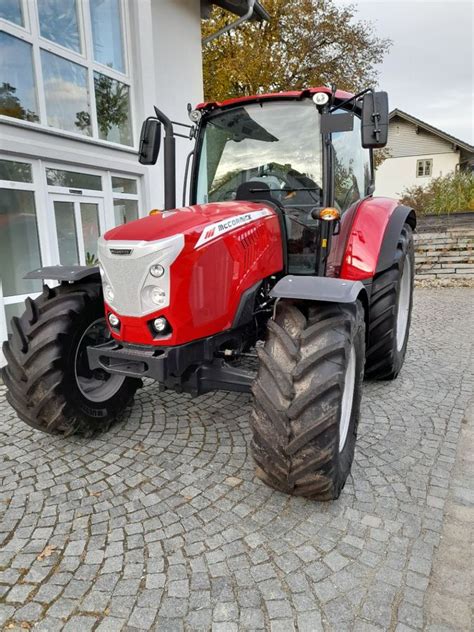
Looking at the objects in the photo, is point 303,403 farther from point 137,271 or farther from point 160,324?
point 137,271

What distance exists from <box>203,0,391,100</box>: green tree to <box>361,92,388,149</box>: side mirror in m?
12.5

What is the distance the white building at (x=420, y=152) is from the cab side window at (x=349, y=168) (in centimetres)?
2147

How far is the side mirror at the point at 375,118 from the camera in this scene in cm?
248

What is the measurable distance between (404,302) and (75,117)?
15.9ft

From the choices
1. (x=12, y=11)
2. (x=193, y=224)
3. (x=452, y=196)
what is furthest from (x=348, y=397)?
(x=452, y=196)

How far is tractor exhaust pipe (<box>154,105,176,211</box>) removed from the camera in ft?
9.37

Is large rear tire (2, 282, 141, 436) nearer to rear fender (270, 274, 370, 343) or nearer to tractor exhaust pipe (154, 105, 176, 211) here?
tractor exhaust pipe (154, 105, 176, 211)

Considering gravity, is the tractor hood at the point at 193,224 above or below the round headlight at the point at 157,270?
above

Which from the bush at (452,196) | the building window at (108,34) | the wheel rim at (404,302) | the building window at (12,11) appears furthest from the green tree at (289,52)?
the wheel rim at (404,302)

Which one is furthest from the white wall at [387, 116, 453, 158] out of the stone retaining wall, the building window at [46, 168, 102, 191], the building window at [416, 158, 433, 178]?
the building window at [46, 168, 102, 191]

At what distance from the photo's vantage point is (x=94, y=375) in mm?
2949

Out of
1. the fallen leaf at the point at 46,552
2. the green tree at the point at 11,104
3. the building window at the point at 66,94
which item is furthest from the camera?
the building window at the point at 66,94

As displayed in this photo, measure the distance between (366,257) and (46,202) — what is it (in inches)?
160

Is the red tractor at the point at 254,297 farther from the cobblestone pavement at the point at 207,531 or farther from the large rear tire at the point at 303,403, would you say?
the cobblestone pavement at the point at 207,531
